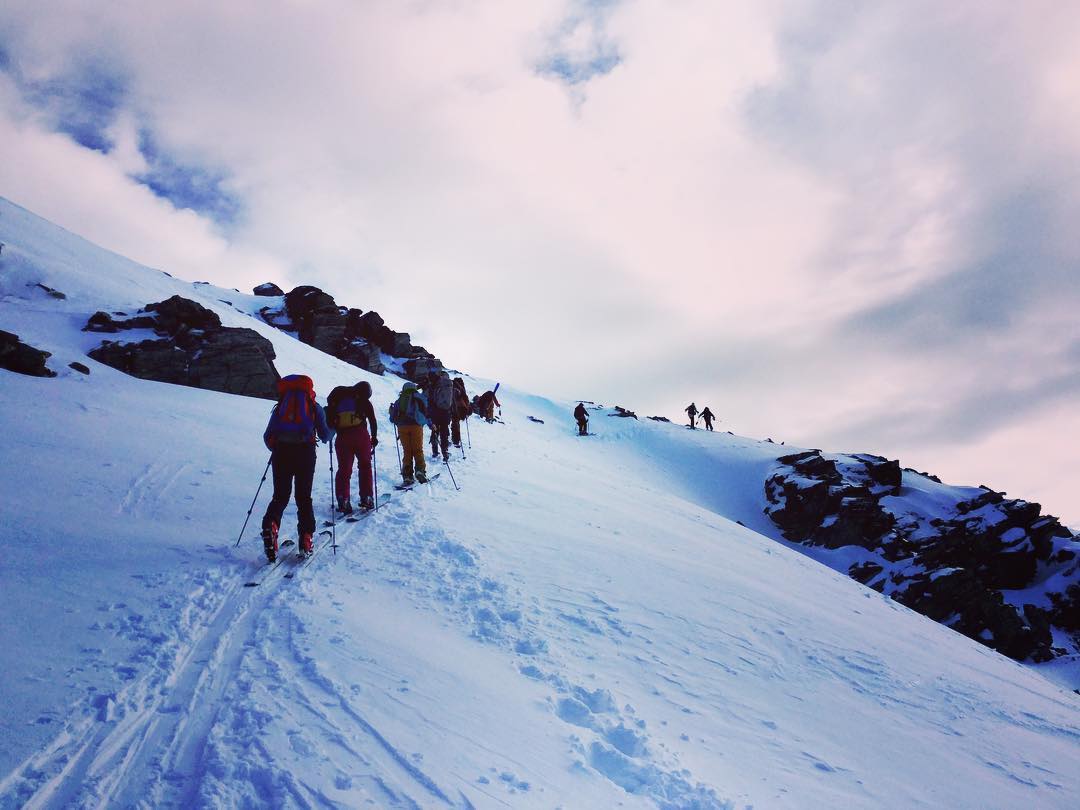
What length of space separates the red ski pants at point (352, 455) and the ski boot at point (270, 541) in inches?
98.9

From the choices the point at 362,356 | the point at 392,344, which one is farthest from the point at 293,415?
the point at 392,344

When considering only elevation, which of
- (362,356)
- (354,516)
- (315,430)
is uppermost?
(362,356)

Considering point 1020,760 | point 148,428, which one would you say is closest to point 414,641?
point 1020,760

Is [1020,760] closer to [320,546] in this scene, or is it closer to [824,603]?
[824,603]

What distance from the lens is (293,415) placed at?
679cm

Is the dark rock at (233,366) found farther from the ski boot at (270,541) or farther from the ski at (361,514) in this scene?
the ski boot at (270,541)

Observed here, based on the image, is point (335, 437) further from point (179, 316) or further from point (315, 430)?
point (179, 316)

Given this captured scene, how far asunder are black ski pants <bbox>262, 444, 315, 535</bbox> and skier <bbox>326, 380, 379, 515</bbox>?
5.64 feet

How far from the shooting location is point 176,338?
17953mm

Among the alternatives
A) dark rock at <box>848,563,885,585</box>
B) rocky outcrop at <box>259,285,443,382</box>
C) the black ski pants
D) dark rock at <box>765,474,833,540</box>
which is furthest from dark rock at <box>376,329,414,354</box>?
the black ski pants

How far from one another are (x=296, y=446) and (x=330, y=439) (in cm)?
70

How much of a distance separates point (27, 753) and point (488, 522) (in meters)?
6.29

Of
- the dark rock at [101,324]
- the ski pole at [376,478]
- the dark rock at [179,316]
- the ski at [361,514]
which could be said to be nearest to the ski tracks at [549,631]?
the ski at [361,514]

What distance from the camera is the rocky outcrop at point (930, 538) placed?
92.0 feet
